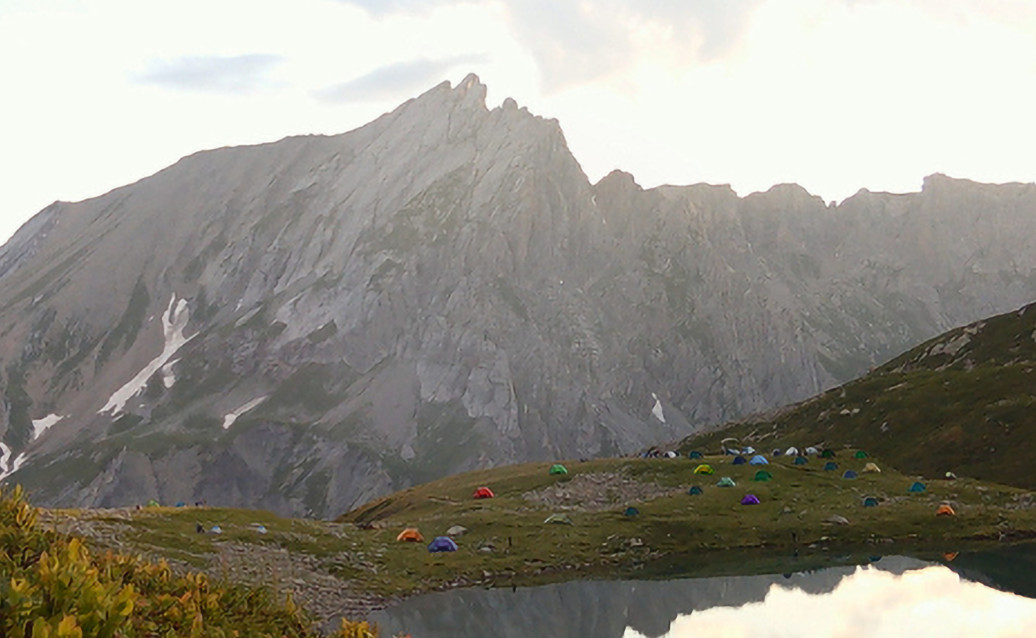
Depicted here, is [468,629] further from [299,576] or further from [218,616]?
[218,616]

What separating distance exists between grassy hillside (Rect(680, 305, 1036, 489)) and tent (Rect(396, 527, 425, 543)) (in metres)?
64.9

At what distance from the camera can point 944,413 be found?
12212 centimetres

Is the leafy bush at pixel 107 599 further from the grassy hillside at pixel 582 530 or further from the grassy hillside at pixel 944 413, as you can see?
A: the grassy hillside at pixel 944 413

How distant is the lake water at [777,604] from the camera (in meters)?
55.4

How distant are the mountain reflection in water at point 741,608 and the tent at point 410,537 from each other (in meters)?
13.1

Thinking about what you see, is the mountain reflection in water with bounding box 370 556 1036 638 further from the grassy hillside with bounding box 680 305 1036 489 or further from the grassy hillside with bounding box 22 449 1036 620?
the grassy hillside with bounding box 680 305 1036 489

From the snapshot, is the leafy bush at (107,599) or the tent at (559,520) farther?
the tent at (559,520)

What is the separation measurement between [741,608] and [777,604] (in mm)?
2532

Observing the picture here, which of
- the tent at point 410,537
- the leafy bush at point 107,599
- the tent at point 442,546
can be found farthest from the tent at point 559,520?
the leafy bush at point 107,599

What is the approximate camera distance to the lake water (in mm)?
55438

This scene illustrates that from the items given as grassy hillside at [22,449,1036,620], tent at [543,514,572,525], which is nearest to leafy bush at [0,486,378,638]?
grassy hillside at [22,449,1036,620]

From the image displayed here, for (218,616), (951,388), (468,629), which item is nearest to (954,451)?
(951,388)

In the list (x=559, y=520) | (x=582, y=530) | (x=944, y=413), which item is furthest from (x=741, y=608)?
(x=944, y=413)

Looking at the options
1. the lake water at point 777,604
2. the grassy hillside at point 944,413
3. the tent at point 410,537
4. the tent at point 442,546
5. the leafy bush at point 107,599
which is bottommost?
the grassy hillside at point 944,413
